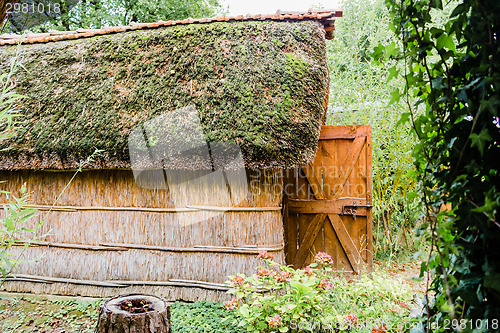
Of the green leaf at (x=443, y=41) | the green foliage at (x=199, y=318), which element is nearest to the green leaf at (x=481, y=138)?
the green leaf at (x=443, y=41)

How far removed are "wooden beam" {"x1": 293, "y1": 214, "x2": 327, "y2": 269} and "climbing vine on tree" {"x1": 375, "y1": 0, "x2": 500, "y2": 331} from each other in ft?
12.1

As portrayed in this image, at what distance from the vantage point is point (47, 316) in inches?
161

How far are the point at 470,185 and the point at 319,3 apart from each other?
1513 cm

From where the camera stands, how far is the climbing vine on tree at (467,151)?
87 cm

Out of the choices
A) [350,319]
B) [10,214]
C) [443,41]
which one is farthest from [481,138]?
[350,319]

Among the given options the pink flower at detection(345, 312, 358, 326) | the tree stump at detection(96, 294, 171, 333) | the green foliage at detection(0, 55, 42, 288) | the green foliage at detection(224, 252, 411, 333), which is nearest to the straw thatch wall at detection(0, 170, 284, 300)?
the green foliage at detection(224, 252, 411, 333)

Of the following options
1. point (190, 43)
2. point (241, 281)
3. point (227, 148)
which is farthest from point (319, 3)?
point (241, 281)

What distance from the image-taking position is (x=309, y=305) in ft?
9.61

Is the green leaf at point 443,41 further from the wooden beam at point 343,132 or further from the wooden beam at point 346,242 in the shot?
the wooden beam at point 346,242

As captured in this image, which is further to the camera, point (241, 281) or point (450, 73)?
point (241, 281)

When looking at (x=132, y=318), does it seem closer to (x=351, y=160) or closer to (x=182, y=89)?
(x=182, y=89)

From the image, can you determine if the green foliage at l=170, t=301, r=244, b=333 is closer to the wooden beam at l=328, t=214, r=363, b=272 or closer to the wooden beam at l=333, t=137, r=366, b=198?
the wooden beam at l=328, t=214, r=363, b=272

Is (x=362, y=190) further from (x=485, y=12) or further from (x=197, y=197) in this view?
(x=485, y=12)

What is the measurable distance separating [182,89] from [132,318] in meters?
Answer: 2.96
